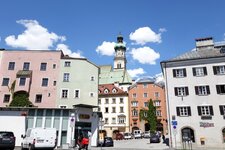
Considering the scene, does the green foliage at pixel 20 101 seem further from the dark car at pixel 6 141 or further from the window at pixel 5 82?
the dark car at pixel 6 141

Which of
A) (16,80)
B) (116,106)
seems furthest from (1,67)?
(116,106)

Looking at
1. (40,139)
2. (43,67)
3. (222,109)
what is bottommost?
(40,139)

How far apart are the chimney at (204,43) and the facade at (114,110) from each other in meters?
35.3

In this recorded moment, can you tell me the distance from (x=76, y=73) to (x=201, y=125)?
2544 cm

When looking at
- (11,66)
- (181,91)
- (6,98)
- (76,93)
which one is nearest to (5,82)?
(6,98)

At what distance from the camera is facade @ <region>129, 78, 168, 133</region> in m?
70.1

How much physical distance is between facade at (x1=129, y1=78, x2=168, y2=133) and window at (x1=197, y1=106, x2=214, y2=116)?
35548mm

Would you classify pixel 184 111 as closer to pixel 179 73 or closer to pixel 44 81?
pixel 179 73

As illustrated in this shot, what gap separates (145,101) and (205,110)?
37.7 metres

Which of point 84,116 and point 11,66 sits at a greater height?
point 11,66

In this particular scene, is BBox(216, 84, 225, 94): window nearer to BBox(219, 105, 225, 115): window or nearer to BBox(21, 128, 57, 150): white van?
BBox(219, 105, 225, 115): window

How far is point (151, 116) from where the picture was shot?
2685 inches

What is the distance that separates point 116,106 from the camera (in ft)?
242

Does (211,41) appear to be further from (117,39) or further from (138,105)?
(117,39)
